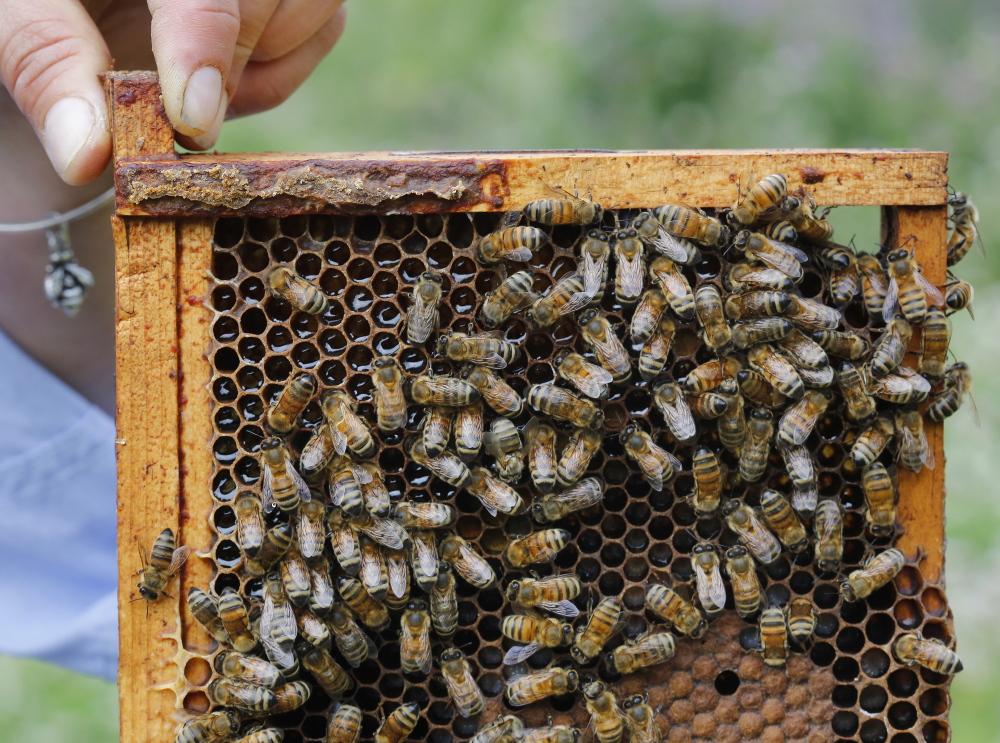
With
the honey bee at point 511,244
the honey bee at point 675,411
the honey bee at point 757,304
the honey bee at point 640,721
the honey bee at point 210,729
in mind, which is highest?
the honey bee at point 511,244

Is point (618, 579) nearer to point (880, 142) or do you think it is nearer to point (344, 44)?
point (880, 142)

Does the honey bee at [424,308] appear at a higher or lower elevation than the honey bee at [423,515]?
higher

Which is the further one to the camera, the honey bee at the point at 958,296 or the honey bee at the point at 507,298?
the honey bee at the point at 958,296

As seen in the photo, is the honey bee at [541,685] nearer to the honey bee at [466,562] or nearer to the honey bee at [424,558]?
the honey bee at [466,562]

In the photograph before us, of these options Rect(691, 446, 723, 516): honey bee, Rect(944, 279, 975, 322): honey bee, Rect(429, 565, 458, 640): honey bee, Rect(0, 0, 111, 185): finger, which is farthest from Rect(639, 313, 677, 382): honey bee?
Rect(0, 0, 111, 185): finger

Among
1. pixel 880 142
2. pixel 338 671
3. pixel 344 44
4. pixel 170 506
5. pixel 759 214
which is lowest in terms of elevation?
pixel 338 671

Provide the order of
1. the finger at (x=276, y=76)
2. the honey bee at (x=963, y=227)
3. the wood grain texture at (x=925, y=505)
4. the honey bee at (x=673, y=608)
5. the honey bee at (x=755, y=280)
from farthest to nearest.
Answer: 1. the finger at (x=276, y=76)
2. the honey bee at (x=963, y=227)
3. the wood grain texture at (x=925, y=505)
4. the honey bee at (x=673, y=608)
5. the honey bee at (x=755, y=280)

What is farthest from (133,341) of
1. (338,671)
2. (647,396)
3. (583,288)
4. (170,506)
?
(647,396)

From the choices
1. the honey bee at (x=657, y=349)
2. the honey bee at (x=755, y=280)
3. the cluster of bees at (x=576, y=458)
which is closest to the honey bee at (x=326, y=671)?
the cluster of bees at (x=576, y=458)
